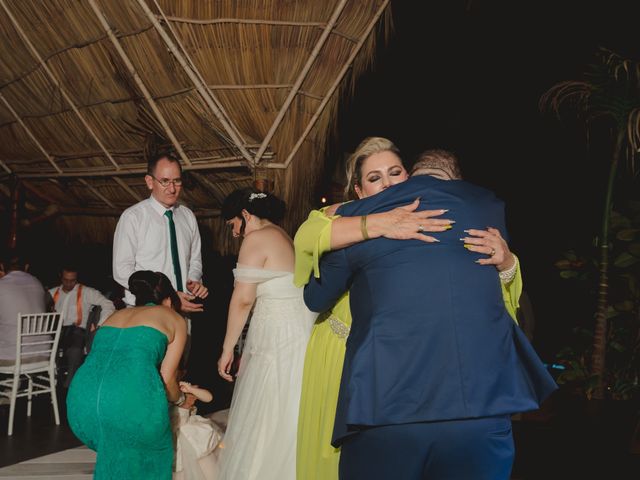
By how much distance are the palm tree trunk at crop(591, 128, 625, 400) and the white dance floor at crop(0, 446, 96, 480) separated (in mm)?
3763

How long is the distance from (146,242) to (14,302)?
2.17 m

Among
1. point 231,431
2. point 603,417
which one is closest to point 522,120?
point 603,417

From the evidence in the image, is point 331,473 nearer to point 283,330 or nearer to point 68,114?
point 283,330

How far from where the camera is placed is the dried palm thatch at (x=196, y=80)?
183 inches

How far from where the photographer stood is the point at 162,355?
9.80 ft

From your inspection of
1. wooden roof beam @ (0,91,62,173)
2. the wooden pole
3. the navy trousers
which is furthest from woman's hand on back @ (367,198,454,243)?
the wooden pole

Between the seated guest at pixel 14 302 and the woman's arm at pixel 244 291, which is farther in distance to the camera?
the seated guest at pixel 14 302

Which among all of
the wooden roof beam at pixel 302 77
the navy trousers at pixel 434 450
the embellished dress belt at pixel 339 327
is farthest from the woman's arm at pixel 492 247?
the wooden roof beam at pixel 302 77

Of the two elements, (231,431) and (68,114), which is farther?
(68,114)

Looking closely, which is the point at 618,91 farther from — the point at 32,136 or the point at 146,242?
the point at 32,136

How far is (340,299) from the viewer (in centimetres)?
214

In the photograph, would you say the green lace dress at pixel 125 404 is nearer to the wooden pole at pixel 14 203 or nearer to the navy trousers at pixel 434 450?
the navy trousers at pixel 434 450

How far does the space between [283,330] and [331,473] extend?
4.19 ft

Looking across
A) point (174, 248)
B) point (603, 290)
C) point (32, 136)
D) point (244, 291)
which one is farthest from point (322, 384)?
point (32, 136)
